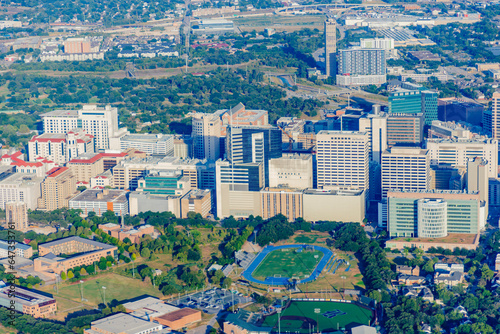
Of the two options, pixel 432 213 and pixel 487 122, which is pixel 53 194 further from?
pixel 487 122

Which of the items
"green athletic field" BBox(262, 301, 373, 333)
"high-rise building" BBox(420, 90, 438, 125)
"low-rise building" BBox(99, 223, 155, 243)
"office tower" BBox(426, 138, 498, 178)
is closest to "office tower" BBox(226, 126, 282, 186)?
"low-rise building" BBox(99, 223, 155, 243)

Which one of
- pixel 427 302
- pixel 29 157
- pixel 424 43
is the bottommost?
pixel 427 302

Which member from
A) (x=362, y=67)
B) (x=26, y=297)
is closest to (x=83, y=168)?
(x=26, y=297)

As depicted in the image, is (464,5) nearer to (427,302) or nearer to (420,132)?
(420,132)

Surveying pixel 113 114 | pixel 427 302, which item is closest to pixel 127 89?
pixel 113 114

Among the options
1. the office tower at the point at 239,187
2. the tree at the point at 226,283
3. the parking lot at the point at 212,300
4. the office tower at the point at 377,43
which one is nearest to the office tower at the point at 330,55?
the office tower at the point at 377,43

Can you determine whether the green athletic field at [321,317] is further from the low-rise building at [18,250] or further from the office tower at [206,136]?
the office tower at [206,136]

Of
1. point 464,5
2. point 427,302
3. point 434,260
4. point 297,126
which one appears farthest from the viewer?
point 464,5
